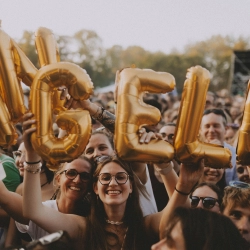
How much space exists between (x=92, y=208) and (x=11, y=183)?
1031mm

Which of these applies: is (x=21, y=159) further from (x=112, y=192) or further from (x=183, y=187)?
(x=183, y=187)

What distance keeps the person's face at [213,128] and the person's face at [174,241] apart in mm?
2371

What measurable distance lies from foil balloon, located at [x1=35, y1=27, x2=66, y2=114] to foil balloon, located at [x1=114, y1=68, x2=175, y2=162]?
0.39 metres

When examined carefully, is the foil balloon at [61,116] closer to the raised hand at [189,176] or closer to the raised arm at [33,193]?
the raised arm at [33,193]

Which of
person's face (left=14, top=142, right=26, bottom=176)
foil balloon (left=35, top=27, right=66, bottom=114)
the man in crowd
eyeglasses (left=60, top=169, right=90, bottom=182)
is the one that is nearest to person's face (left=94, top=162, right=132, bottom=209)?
eyeglasses (left=60, top=169, right=90, bottom=182)

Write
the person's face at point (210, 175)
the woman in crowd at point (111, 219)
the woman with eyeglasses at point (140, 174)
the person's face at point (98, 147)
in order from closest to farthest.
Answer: the woman in crowd at point (111, 219), the woman with eyeglasses at point (140, 174), the person's face at point (98, 147), the person's face at point (210, 175)

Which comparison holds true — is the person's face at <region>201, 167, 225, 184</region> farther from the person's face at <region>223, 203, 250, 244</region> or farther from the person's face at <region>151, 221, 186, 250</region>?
the person's face at <region>151, 221, 186, 250</region>

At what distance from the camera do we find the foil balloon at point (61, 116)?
208 cm

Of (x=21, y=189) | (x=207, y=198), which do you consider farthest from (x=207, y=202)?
(x=21, y=189)

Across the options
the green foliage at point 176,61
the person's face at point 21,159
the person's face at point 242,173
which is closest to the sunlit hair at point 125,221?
the person's face at point 21,159

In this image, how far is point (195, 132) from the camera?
2107 millimetres

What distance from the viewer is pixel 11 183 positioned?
3.25m

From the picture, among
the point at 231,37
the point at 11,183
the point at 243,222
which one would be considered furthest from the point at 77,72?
the point at 231,37

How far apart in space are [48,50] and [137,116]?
0.64 meters
